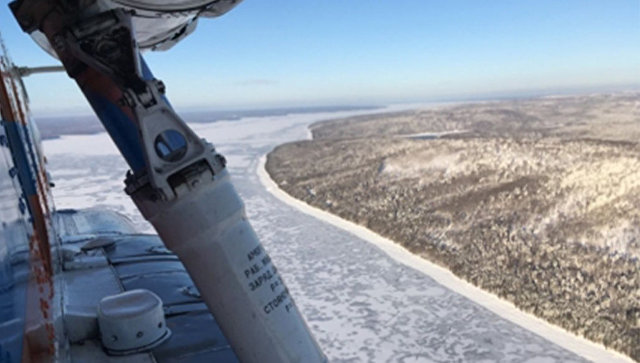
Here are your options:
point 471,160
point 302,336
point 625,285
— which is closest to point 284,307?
point 302,336

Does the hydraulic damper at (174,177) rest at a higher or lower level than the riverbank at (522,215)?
higher

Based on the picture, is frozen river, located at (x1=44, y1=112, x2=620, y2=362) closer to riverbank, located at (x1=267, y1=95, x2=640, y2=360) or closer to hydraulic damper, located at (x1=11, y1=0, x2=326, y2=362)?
riverbank, located at (x1=267, y1=95, x2=640, y2=360)

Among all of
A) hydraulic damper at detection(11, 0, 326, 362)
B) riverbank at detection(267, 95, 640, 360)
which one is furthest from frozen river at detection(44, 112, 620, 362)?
hydraulic damper at detection(11, 0, 326, 362)

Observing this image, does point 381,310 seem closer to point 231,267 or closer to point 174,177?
point 231,267

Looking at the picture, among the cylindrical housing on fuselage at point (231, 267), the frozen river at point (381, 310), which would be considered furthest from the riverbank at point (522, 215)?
the cylindrical housing on fuselage at point (231, 267)

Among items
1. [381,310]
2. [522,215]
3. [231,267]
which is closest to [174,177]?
[231,267]

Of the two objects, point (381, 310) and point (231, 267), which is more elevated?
point (231, 267)

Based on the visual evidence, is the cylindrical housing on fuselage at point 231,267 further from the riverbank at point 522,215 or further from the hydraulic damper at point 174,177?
the riverbank at point 522,215

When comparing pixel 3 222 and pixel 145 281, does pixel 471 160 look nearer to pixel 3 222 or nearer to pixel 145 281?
pixel 145 281
